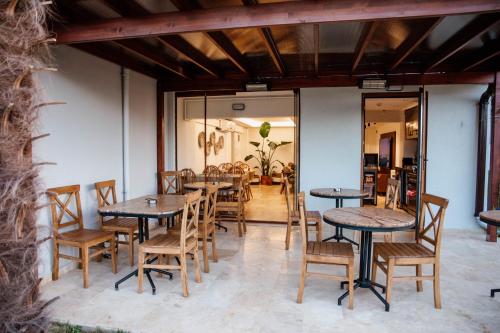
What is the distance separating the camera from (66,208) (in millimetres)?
3592

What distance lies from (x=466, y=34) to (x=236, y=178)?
4414mm

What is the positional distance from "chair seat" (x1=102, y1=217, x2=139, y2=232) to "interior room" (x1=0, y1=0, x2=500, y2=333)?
0.02 meters

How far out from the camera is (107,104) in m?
4.46

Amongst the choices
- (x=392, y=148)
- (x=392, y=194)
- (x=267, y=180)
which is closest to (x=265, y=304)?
(x=392, y=194)

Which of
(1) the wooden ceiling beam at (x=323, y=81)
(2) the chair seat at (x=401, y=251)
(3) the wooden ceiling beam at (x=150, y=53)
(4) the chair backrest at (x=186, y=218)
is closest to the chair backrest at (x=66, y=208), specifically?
(4) the chair backrest at (x=186, y=218)

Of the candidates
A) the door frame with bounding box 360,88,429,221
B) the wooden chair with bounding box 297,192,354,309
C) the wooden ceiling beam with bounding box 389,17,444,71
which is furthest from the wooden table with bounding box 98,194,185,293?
the door frame with bounding box 360,88,429,221

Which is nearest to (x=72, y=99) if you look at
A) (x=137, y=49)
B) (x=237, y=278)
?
(x=137, y=49)

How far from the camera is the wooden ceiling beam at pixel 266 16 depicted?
2465 millimetres

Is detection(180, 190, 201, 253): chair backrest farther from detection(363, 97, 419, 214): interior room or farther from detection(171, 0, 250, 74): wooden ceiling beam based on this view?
detection(363, 97, 419, 214): interior room

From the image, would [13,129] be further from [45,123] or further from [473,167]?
[473,167]

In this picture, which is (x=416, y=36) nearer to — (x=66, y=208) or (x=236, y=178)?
(x=236, y=178)

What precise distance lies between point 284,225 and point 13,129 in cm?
473

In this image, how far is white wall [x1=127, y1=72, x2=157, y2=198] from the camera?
5094 millimetres

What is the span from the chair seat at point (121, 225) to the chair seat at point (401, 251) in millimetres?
2619
